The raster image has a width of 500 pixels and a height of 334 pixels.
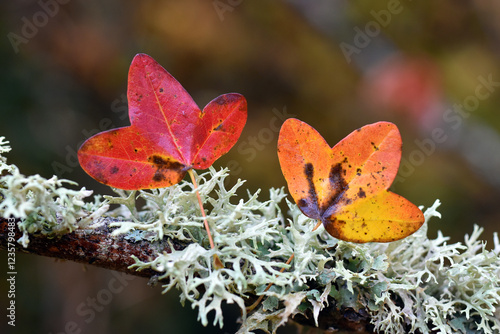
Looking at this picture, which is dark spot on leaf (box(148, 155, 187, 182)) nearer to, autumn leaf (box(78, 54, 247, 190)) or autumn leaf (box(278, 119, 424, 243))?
autumn leaf (box(78, 54, 247, 190))

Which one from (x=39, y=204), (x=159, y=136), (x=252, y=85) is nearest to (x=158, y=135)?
(x=159, y=136)

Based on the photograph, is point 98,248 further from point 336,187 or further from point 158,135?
point 336,187

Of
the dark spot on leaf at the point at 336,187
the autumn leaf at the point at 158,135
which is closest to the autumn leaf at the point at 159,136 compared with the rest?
the autumn leaf at the point at 158,135

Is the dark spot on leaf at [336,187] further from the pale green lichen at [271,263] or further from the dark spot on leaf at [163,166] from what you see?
the dark spot on leaf at [163,166]

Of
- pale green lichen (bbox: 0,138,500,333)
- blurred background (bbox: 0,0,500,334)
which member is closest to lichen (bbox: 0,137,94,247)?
pale green lichen (bbox: 0,138,500,333)

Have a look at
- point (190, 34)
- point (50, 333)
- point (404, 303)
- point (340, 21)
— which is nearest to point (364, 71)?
point (340, 21)

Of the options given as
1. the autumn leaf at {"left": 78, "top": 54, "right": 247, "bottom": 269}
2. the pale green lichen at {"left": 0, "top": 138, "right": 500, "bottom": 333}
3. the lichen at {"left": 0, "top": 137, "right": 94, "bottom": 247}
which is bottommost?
the pale green lichen at {"left": 0, "top": 138, "right": 500, "bottom": 333}

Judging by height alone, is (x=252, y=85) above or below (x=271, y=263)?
above
